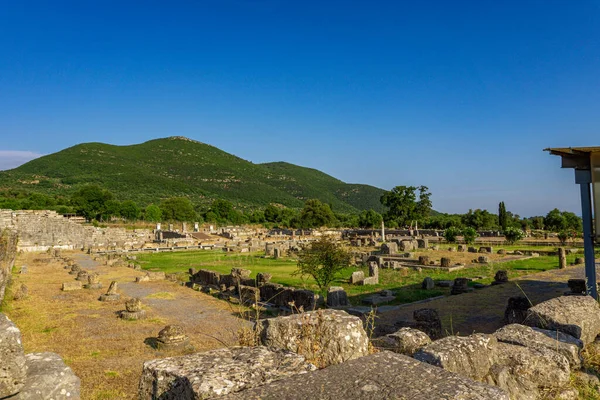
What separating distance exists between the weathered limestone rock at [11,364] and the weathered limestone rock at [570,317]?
7.37 meters

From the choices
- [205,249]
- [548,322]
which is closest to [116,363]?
[548,322]

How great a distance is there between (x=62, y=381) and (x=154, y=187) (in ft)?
401

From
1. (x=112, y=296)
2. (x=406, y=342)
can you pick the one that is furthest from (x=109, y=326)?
(x=406, y=342)

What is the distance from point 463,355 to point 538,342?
178 cm

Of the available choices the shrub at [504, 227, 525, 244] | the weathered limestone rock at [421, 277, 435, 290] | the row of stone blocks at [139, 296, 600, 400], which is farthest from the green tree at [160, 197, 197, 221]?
the row of stone blocks at [139, 296, 600, 400]

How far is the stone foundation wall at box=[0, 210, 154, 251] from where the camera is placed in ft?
136

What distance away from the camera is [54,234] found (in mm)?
44781

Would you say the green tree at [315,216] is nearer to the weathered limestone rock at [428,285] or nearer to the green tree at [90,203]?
the green tree at [90,203]

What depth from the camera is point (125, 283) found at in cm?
2064

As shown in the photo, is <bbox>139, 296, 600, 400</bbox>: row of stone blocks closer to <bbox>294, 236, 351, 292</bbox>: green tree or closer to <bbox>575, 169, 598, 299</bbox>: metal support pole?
<bbox>575, 169, 598, 299</bbox>: metal support pole

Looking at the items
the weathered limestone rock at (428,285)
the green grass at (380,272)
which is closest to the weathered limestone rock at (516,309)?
the green grass at (380,272)

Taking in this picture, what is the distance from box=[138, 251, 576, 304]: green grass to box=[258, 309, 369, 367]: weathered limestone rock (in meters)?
12.3

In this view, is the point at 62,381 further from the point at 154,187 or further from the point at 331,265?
the point at 154,187

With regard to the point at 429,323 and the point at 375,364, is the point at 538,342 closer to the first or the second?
the point at 375,364
